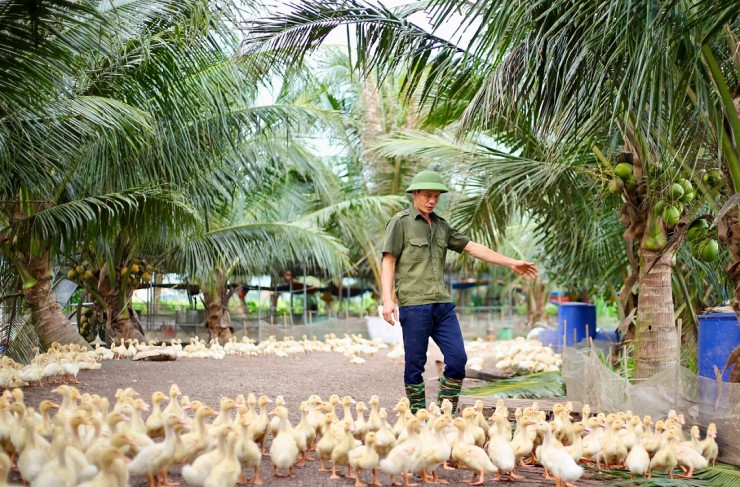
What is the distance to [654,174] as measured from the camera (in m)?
7.34

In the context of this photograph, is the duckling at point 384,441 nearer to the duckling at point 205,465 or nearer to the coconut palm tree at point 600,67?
the duckling at point 205,465

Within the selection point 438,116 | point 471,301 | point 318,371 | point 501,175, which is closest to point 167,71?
point 438,116

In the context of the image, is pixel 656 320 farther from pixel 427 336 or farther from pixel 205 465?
pixel 205 465

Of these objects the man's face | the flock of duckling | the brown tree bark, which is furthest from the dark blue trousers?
the brown tree bark

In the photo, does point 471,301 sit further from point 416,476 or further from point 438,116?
point 416,476

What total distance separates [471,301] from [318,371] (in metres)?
25.9

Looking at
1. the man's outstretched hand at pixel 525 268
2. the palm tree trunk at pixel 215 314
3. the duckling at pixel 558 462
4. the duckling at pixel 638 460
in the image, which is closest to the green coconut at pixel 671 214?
the man's outstretched hand at pixel 525 268

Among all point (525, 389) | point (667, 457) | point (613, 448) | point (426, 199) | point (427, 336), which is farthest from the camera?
point (525, 389)

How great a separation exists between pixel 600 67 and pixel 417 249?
6.70 ft

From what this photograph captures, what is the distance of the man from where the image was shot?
6.09m

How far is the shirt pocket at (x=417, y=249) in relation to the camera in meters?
6.28

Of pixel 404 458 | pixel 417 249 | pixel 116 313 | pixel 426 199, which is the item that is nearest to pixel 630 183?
pixel 426 199

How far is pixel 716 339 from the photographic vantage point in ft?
22.3

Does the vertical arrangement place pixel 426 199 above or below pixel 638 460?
above
